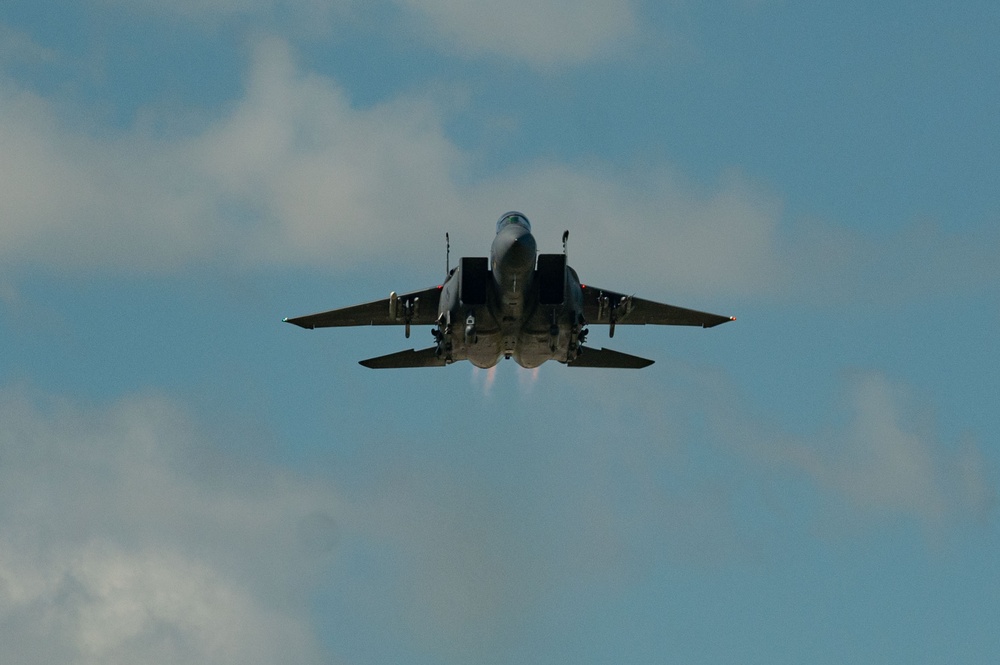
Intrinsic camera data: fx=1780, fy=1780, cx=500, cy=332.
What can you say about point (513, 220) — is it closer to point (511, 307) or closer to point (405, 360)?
point (511, 307)

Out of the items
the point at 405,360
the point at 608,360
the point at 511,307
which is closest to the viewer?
the point at 511,307

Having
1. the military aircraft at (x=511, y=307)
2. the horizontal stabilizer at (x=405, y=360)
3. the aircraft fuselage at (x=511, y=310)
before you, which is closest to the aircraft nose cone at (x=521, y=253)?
the military aircraft at (x=511, y=307)

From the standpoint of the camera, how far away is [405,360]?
194 ft

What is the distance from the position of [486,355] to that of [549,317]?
264 cm

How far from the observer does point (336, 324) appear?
196ft

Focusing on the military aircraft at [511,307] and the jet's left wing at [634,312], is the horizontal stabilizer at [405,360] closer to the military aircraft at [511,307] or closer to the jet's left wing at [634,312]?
the military aircraft at [511,307]

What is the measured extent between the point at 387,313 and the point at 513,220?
764cm

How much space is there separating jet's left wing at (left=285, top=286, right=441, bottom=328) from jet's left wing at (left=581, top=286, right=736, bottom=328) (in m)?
5.02

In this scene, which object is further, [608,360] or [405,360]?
[608,360]

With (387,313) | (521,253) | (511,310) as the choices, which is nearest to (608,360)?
(511,310)

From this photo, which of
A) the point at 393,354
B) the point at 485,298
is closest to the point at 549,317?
the point at 485,298

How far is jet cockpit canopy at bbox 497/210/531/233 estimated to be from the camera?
5322 centimetres

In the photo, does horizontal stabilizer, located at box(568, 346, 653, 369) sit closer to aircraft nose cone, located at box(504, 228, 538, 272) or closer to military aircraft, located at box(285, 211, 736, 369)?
military aircraft, located at box(285, 211, 736, 369)

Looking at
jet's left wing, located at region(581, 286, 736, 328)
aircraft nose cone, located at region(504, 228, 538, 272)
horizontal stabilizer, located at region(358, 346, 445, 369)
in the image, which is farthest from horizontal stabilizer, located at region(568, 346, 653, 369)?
aircraft nose cone, located at region(504, 228, 538, 272)
